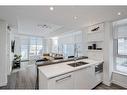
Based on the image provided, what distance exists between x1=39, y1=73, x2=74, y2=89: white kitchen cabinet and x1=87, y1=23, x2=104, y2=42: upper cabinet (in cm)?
225

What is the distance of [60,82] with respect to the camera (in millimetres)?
1828

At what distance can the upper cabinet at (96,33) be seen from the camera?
3.50m

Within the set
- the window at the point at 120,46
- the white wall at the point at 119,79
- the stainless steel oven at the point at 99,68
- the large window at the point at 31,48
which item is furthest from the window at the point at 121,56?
the large window at the point at 31,48

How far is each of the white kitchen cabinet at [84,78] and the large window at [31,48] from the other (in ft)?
23.6

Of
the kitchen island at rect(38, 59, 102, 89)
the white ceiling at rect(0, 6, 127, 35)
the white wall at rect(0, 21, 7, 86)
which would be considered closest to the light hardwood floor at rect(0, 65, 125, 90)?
the white wall at rect(0, 21, 7, 86)

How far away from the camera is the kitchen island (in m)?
1.72

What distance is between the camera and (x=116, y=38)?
328cm

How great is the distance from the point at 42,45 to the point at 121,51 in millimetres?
8264

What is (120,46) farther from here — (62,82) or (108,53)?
(62,82)

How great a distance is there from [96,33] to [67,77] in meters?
2.53

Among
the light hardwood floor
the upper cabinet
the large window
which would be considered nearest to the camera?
the light hardwood floor

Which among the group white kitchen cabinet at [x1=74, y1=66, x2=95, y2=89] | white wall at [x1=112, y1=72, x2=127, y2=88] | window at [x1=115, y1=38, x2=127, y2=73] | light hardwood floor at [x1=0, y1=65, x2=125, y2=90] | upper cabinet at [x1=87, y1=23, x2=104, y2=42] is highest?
upper cabinet at [x1=87, y1=23, x2=104, y2=42]

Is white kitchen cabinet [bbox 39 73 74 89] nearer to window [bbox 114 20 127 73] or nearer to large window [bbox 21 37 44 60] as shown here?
window [bbox 114 20 127 73]
